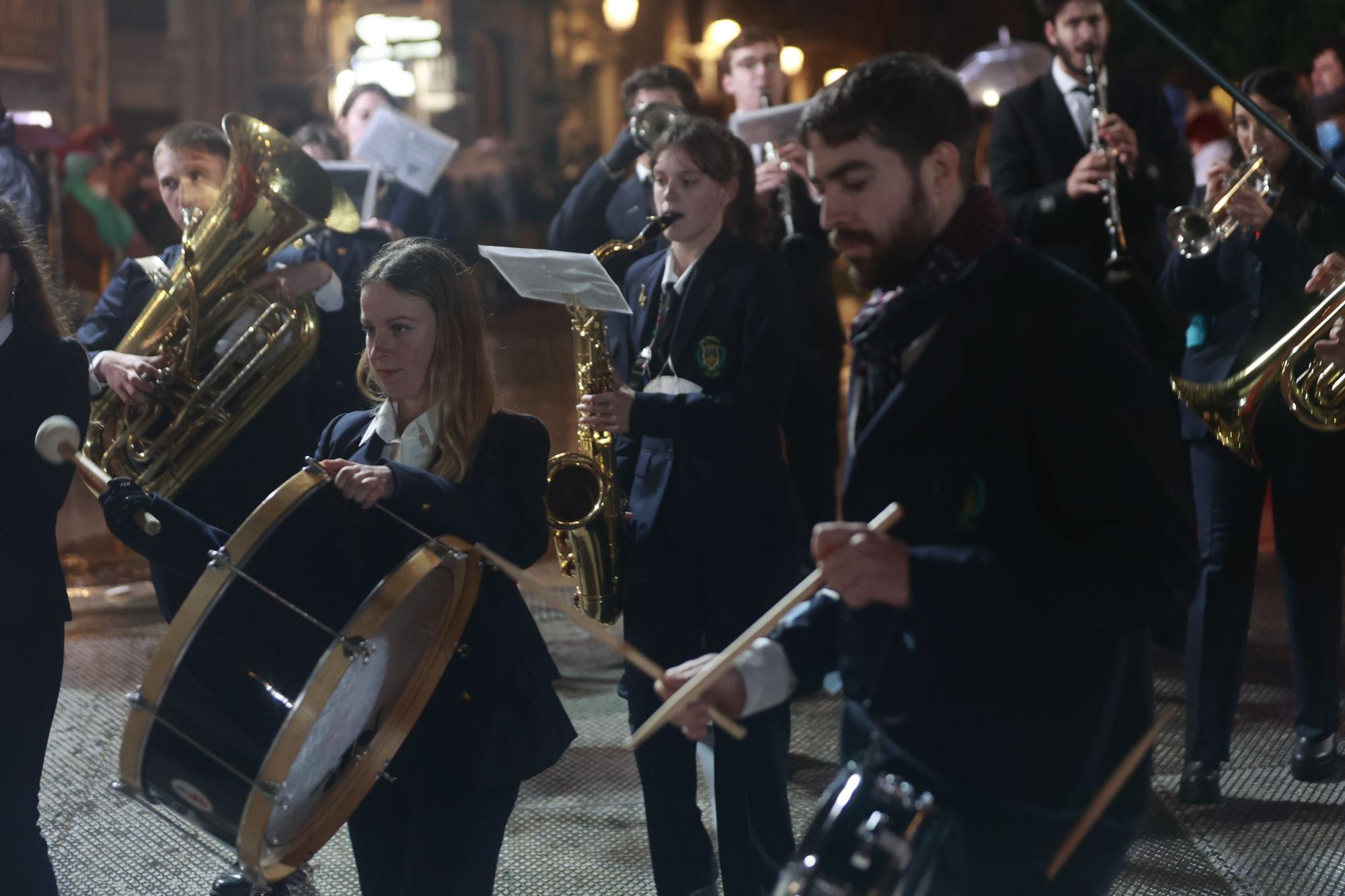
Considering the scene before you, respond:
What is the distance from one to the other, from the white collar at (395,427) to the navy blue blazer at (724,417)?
0.67 meters

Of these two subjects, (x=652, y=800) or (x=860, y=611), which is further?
(x=652, y=800)

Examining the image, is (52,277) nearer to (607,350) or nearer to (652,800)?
(607,350)

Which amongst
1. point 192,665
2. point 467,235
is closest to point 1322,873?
point 192,665

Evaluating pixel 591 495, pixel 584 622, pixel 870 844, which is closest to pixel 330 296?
pixel 591 495

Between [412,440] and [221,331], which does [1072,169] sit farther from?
[412,440]

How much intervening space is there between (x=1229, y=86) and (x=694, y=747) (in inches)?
76.4

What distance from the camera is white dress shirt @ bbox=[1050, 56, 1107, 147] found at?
5.53 meters

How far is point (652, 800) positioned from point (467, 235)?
20740 millimetres

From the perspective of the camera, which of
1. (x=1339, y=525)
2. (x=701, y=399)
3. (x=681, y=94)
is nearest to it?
(x=701, y=399)

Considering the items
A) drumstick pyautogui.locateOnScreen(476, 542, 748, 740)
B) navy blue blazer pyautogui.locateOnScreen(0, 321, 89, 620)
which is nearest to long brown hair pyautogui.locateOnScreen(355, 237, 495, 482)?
drumstick pyautogui.locateOnScreen(476, 542, 748, 740)

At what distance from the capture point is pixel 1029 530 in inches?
78.7

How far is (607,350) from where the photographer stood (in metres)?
3.78

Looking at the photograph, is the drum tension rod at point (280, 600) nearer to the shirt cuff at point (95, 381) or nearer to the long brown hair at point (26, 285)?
the long brown hair at point (26, 285)

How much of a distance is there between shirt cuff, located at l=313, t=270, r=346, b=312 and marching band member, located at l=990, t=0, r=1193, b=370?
2.43 metres
